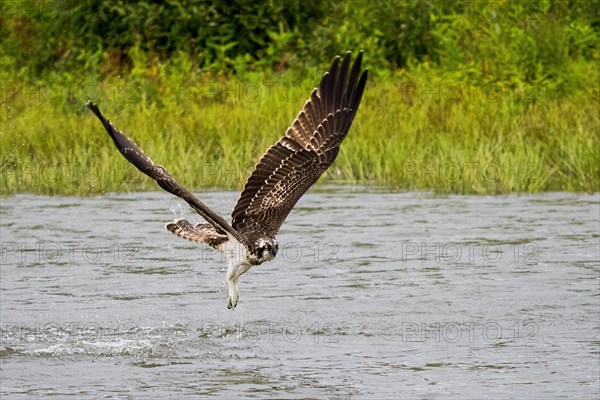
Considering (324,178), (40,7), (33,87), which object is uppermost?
(40,7)

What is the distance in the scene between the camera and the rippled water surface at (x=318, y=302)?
7895 millimetres

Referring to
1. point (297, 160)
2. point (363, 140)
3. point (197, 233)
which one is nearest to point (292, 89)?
point (363, 140)

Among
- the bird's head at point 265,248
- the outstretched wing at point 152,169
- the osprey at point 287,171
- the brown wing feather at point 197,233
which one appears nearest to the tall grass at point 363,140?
the brown wing feather at point 197,233

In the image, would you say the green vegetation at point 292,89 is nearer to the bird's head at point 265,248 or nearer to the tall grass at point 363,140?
the tall grass at point 363,140

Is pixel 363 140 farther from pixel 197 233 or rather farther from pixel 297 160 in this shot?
pixel 297 160

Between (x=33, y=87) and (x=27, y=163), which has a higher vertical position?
(x=33, y=87)

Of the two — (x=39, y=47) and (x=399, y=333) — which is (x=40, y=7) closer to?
(x=39, y=47)

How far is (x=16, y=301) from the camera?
1003 centimetres

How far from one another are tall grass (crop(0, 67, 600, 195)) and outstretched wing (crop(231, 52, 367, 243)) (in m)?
5.91

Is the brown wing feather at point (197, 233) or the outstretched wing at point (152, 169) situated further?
the brown wing feather at point (197, 233)

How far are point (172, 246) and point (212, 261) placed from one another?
0.64 metres

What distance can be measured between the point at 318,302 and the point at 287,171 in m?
1.60

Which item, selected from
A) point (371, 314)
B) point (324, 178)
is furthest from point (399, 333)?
point (324, 178)

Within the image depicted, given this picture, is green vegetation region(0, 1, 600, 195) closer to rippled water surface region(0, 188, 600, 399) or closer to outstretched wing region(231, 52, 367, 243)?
rippled water surface region(0, 188, 600, 399)
